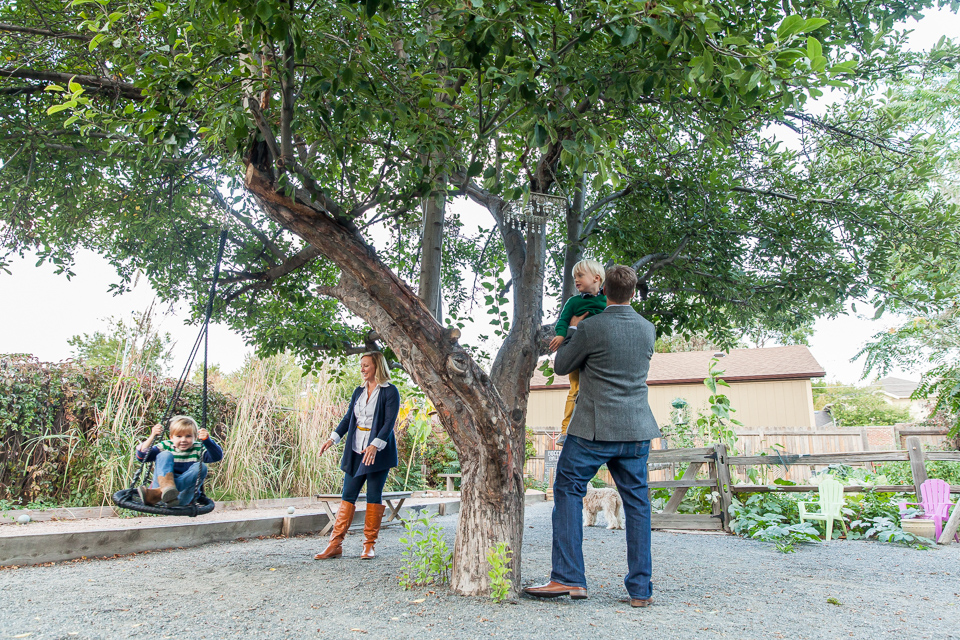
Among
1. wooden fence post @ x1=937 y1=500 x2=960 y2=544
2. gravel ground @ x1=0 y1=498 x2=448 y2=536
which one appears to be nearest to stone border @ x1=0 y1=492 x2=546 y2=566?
gravel ground @ x1=0 y1=498 x2=448 y2=536

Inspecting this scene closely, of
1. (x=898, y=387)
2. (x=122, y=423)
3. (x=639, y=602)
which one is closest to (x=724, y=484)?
(x=639, y=602)

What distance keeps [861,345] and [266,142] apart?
1817cm

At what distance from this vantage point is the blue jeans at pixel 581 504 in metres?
3.18

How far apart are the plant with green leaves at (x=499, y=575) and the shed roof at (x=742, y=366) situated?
14.4m

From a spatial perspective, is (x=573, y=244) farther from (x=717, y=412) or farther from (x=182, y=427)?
(x=717, y=412)

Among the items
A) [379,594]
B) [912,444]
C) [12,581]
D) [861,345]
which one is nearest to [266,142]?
[379,594]

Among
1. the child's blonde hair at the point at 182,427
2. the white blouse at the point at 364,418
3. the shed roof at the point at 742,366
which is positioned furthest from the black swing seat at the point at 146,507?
the shed roof at the point at 742,366

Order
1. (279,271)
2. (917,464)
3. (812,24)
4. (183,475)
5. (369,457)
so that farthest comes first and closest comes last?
(917,464), (279,271), (369,457), (183,475), (812,24)

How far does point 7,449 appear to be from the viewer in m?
6.29

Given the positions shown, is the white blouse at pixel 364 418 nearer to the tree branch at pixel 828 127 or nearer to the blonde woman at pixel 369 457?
the blonde woman at pixel 369 457

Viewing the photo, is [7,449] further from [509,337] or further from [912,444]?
[912,444]

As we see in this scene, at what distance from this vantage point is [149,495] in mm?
3965

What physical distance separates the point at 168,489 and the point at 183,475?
13cm

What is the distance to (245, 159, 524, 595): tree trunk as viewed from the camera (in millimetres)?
3369
